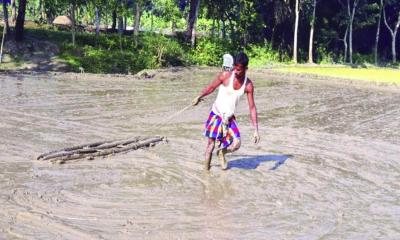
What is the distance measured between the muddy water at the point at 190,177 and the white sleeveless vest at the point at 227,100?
867 millimetres

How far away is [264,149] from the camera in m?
10.4

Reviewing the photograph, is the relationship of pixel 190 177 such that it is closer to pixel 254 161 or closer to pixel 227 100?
pixel 227 100

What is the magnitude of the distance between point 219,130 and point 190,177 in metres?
0.75

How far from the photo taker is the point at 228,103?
7.93 metres

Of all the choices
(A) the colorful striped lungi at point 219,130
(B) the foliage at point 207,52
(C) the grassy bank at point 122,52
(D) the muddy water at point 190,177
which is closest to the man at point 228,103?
(A) the colorful striped lungi at point 219,130

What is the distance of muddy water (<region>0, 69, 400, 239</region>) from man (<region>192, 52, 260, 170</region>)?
1.69 feet

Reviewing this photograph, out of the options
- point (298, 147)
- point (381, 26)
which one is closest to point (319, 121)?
point (298, 147)

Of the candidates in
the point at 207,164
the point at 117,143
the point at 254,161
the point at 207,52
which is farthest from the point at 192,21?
the point at 207,164

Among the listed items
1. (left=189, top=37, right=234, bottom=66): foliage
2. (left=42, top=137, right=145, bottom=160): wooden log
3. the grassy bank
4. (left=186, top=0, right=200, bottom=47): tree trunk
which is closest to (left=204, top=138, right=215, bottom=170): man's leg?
(left=42, top=137, right=145, bottom=160): wooden log

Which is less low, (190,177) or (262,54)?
(262,54)

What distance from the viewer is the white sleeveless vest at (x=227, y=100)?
309 inches

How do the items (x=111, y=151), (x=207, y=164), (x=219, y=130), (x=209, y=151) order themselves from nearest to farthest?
(x=219, y=130) → (x=209, y=151) → (x=207, y=164) → (x=111, y=151)

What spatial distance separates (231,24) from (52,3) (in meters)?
12.5

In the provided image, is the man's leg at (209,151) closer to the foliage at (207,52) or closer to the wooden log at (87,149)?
the wooden log at (87,149)
